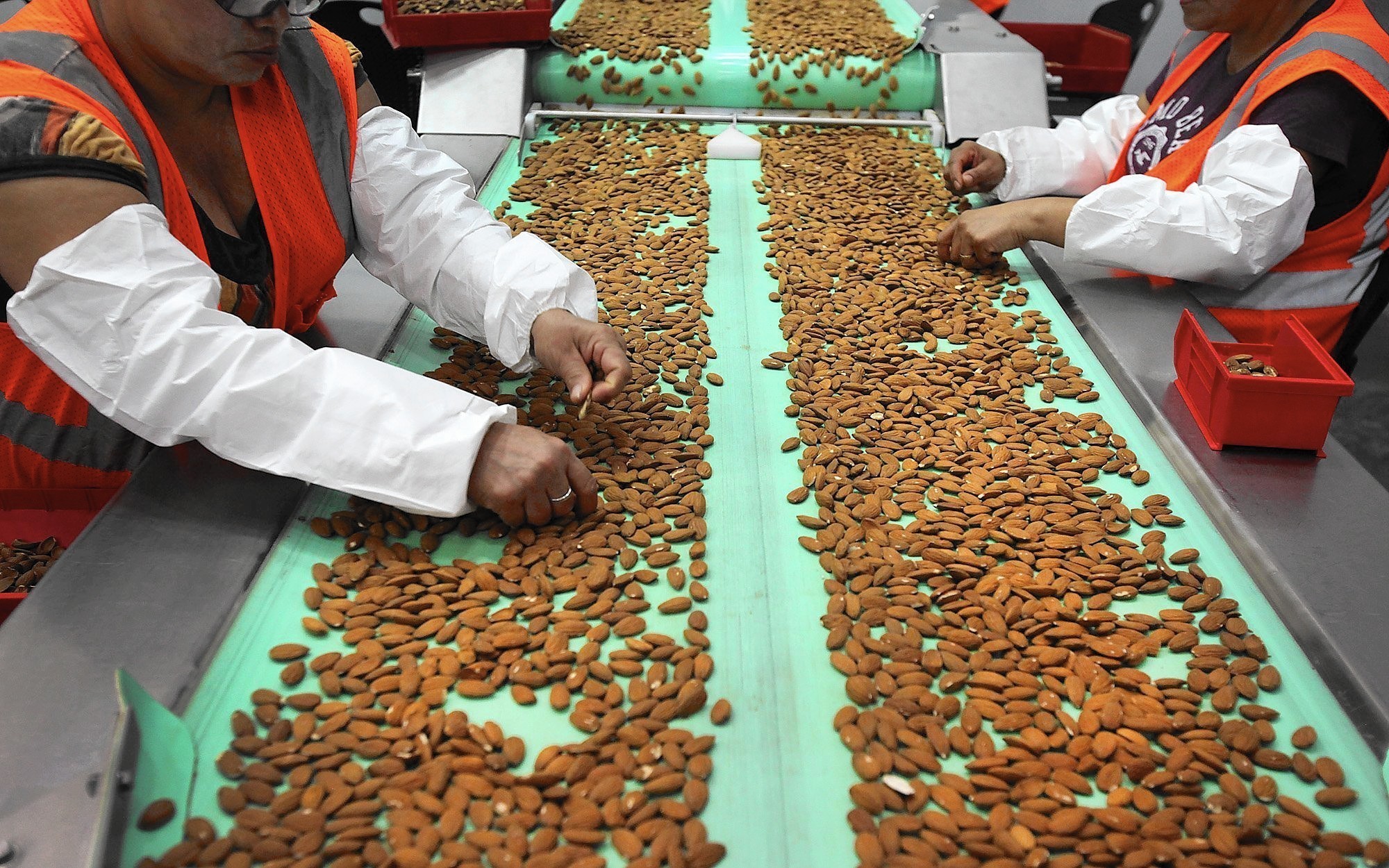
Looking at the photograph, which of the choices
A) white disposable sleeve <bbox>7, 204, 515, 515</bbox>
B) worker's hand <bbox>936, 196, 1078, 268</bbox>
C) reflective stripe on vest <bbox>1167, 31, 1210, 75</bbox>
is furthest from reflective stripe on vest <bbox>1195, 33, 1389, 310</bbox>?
white disposable sleeve <bbox>7, 204, 515, 515</bbox>

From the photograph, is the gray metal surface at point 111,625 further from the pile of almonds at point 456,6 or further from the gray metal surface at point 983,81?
the gray metal surface at point 983,81

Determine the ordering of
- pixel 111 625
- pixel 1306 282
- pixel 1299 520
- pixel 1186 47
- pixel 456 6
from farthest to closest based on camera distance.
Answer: pixel 456 6 < pixel 1186 47 < pixel 1306 282 < pixel 1299 520 < pixel 111 625

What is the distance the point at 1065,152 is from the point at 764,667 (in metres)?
1.87

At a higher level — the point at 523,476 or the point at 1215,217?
the point at 1215,217

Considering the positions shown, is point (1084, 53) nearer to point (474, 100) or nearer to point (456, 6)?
point (456, 6)

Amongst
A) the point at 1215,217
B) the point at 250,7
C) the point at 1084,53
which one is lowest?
the point at 1084,53

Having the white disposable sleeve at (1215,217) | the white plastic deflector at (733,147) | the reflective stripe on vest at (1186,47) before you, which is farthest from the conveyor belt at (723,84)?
the white disposable sleeve at (1215,217)

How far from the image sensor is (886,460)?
1469 millimetres

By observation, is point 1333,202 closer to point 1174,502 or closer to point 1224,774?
point 1174,502

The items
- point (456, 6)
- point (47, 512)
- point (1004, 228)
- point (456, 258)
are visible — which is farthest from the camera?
point (456, 6)

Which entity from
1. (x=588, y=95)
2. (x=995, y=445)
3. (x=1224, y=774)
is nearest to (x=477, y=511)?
(x=995, y=445)

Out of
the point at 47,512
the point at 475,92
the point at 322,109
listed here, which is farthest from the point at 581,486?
the point at 475,92

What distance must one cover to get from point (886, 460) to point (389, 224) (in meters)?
0.96

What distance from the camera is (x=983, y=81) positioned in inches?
112
